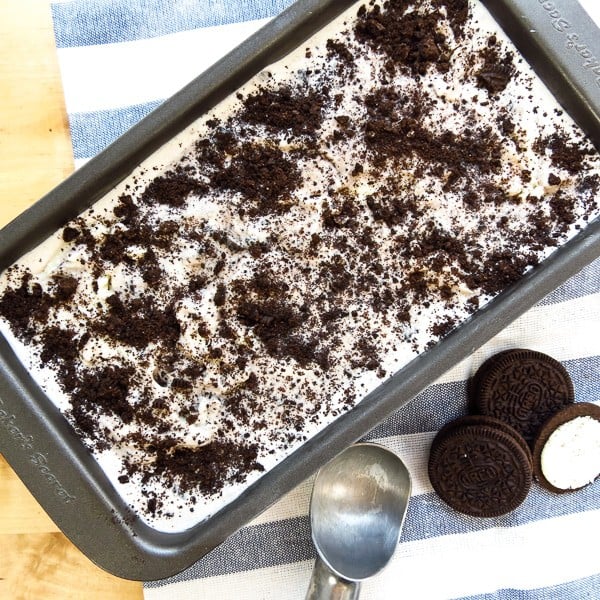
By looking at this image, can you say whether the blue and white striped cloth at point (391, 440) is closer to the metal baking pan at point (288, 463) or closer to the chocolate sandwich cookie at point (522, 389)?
the chocolate sandwich cookie at point (522, 389)

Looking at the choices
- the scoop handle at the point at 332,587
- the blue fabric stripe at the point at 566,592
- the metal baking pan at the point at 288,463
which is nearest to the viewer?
the metal baking pan at the point at 288,463

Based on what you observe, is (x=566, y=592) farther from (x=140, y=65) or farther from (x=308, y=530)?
(x=140, y=65)

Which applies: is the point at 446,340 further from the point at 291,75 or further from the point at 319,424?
the point at 291,75

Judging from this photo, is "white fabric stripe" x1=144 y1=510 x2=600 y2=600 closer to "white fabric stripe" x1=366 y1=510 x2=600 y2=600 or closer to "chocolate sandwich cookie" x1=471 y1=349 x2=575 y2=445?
"white fabric stripe" x1=366 y1=510 x2=600 y2=600

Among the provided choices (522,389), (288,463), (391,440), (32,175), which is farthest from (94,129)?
(522,389)

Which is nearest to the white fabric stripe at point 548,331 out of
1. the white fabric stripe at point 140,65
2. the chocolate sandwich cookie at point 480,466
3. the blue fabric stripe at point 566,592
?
the chocolate sandwich cookie at point 480,466
